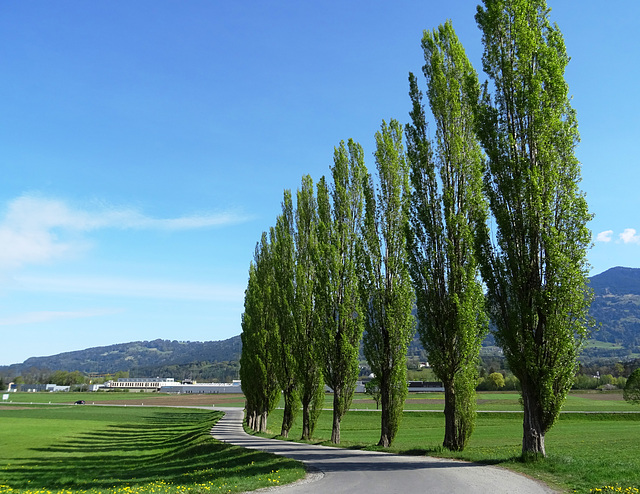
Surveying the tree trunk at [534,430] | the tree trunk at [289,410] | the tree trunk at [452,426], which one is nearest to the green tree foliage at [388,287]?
the tree trunk at [452,426]

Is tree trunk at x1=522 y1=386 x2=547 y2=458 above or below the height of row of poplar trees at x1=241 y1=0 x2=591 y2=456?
below

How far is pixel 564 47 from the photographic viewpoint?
730 inches

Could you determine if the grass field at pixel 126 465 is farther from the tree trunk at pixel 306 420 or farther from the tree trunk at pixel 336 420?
the tree trunk at pixel 306 420

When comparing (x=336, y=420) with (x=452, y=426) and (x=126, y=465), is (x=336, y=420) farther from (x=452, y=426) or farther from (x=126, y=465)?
(x=126, y=465)

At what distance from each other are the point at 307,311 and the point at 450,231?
598 inches

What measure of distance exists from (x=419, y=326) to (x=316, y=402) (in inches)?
533

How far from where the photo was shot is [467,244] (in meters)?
21.1

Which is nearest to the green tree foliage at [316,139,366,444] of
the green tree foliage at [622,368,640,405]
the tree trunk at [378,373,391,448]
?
the tree trunk at [378,373,391,448]

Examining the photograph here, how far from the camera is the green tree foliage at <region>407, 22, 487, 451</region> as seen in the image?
66.8ft

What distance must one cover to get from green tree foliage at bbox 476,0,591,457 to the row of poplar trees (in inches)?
1.9

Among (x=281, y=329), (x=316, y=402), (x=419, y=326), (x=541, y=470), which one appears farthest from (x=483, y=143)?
(x=281, y=329)

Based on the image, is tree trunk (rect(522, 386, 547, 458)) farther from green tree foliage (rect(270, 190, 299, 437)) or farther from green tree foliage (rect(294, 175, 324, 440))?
green tree foliage (rect(270, 190, 299, 437))

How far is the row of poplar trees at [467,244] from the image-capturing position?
54.9 feet

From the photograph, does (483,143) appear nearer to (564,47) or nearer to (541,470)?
(564,47)
